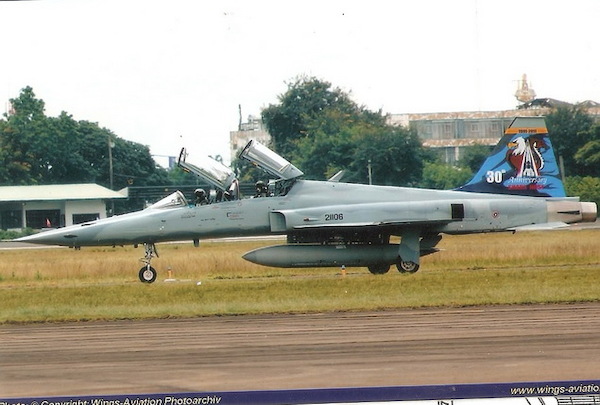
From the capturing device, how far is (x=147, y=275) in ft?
70.5

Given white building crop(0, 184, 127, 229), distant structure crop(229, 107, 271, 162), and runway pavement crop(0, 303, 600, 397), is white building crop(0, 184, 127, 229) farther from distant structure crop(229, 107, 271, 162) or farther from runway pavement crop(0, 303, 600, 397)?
runway pavement crop(0, 303, 600, 397)

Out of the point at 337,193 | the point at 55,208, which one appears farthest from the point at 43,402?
the point at 337,193

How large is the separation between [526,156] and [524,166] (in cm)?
20

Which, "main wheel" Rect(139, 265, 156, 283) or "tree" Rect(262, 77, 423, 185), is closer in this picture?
"tree" Rect(262, 77, 423, 185)

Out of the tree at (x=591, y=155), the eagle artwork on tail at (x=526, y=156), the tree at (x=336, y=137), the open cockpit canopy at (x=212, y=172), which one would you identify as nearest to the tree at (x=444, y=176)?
the tree at (x=336, y=137)

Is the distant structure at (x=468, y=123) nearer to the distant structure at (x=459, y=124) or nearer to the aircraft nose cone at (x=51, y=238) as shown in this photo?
the distant structure at (x=459, y=124)

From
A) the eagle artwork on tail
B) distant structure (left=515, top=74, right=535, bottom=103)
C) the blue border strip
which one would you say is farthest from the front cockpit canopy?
the blue border strip

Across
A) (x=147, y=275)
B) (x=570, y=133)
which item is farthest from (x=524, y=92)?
(x=147, y=275)

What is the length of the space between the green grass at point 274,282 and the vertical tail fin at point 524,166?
1753mm

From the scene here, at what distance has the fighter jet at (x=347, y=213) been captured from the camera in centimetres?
2016

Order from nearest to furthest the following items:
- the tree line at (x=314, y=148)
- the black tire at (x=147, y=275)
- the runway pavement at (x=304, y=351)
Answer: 1. the runway pavement at (x=304, y=351)
2. the tree line at (x=314, y=148)
3. the black tire at (x=147, y=275)

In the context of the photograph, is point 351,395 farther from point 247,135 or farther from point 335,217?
point 335,217

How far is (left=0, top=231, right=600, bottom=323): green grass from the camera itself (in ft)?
54.9

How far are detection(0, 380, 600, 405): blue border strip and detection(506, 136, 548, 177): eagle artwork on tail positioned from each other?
12755mm
